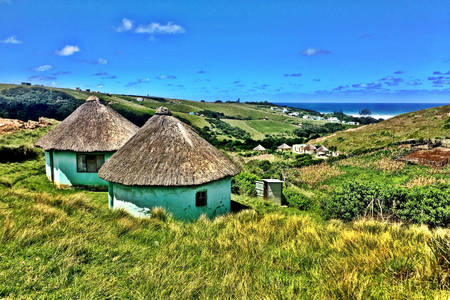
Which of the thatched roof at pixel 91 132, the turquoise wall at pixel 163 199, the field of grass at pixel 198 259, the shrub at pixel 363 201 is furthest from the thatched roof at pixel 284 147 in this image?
the field of grass at pixel 198 259

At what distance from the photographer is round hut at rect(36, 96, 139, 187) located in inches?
609

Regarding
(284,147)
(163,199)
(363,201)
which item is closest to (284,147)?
(284,147)

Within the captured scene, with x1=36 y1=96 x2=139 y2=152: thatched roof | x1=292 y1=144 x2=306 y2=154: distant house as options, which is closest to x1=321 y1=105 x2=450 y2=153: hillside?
x1=292 y1=144 x2=306 y2=154: distant house

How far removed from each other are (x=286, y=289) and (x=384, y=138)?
61088mm

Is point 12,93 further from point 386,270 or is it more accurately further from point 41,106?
point 386,270

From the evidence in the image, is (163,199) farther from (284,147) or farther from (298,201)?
(284,147)

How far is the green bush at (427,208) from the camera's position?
12.2 metres

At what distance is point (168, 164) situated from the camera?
1069 cm

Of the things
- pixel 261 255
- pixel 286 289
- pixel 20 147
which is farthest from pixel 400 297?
pixel 20 147

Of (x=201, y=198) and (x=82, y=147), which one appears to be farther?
(x=82, y=147)

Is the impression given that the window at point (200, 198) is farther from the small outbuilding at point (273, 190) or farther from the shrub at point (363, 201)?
the shrub at point (363, 201)

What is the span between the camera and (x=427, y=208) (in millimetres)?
12523

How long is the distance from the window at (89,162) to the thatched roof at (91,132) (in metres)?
0.79

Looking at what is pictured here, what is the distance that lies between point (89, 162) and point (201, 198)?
27.6ft
